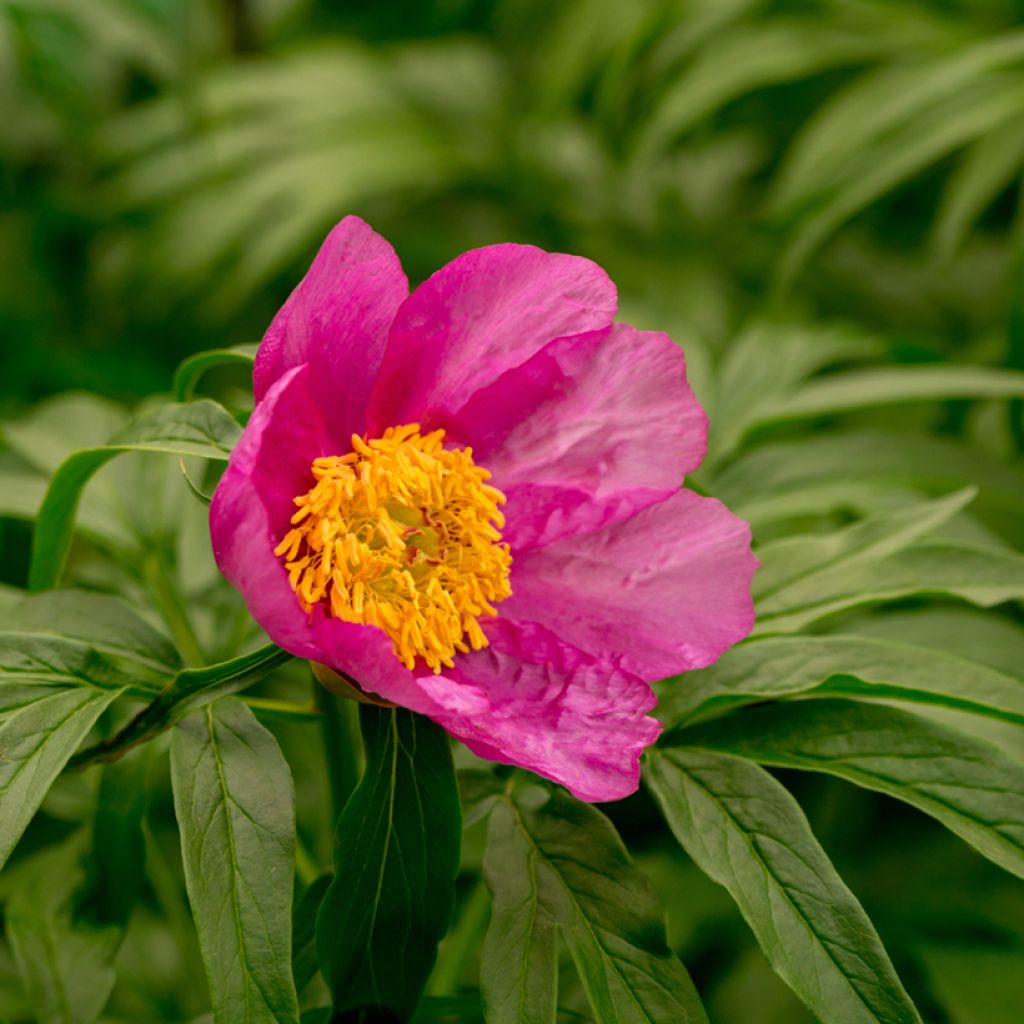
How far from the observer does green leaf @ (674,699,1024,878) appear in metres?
0.42

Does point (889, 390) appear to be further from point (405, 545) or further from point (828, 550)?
point (405, 545)

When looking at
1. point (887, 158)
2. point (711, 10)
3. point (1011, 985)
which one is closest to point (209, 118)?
point (711, 10)

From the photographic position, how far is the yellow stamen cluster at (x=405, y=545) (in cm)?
43

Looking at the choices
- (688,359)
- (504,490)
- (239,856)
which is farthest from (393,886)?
(688,359)

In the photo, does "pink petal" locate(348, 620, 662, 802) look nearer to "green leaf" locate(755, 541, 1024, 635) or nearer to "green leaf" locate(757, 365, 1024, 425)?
"green leaf" locate(755, 541, 1024, 635)

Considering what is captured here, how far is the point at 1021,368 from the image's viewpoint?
2.62 ft

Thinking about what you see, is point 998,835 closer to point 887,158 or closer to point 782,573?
point 782,573

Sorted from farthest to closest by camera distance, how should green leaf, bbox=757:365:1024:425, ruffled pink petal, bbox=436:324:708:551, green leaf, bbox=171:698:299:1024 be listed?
green leaf, bbox=757:365:1024:425, ruffled pink petal, bbox=436:324:708:551, green leaf, bbox=171:698:299:1024

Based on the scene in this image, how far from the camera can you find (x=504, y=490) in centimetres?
48

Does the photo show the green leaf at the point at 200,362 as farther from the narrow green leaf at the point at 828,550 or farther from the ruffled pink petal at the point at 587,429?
the narrow green leaf at the point at 828,550

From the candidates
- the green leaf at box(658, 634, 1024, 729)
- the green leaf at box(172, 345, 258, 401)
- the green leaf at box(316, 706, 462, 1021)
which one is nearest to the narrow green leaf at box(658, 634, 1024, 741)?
the green leaf at box(658, 634, 1024, 729)

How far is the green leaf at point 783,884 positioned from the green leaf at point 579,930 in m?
0.03

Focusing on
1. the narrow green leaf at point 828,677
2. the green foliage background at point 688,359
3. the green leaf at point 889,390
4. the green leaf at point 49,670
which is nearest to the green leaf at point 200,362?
the green foliage background at point 688,359

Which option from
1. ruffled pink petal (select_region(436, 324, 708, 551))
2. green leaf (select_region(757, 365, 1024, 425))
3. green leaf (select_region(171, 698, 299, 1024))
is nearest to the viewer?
green leaf (select_region(171, 698, 299, 1024))
